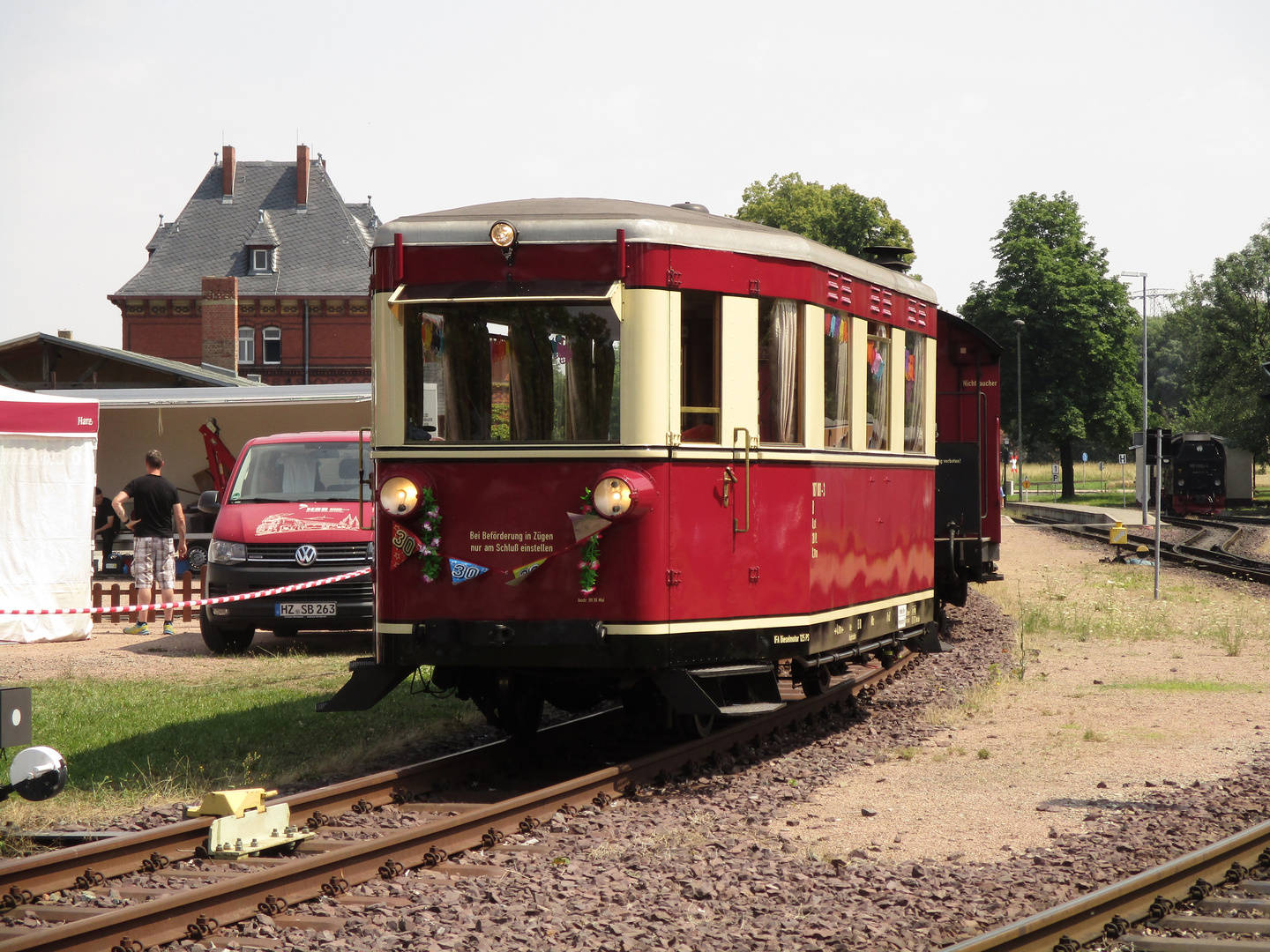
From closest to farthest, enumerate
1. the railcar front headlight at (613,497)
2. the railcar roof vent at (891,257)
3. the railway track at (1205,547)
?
the railcar front headlight at (613,497), the railcar roof vent at (891,257), the railway track at (1205,547)

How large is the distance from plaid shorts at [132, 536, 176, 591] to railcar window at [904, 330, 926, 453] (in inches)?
390

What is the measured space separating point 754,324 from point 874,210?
2303 inches

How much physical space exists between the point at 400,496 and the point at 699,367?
186 centimetres

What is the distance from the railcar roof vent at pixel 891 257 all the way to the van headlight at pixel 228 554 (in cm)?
700

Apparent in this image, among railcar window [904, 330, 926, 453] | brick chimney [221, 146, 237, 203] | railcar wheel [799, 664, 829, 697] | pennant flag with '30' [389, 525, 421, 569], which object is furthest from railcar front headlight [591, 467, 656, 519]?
brick chimney [221, 146, 237, 203]

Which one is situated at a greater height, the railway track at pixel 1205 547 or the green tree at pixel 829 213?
the green tree at pixel 829 213

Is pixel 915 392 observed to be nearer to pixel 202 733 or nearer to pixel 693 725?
pixel 693 725

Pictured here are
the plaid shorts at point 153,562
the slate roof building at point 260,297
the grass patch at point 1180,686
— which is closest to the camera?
the grass patch at point 1180,686

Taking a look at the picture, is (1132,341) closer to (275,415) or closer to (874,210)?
(874,210)

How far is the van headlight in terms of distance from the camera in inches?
573

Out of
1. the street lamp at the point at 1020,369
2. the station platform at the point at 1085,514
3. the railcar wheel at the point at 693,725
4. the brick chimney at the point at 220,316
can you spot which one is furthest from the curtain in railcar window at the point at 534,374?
the brick chimney at the point at 220,316

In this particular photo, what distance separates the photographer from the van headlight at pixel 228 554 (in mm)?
14562

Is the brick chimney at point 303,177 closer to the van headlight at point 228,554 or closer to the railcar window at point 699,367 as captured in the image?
the van headlight at point 228,554

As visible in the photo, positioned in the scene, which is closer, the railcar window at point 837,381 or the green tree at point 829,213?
the railcar window at point 837,381
